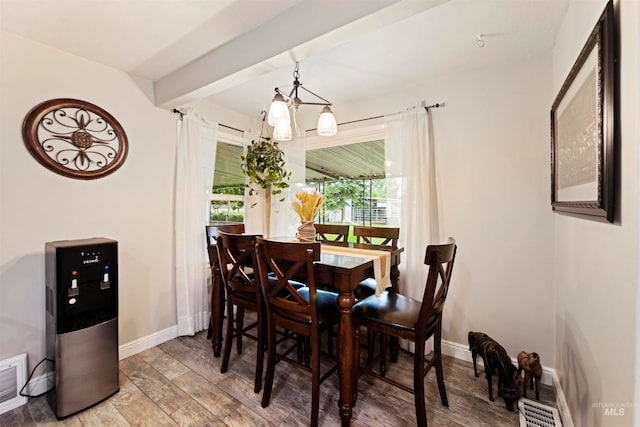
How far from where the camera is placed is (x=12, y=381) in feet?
5.85

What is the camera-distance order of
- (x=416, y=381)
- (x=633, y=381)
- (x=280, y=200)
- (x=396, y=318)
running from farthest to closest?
(x=280, y=200) < (x=396, y=318) < (x=416, y=381) < (x=633, y=381)

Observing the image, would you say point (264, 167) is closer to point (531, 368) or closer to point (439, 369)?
point (439, 369)

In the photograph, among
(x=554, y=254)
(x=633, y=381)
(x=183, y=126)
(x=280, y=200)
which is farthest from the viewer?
(x=280, y=200)

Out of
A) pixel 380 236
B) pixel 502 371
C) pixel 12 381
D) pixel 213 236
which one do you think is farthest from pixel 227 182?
pixel 502 371

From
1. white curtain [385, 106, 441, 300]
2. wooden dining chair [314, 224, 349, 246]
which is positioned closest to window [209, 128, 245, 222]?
wooden dining chair [314, 224, 349, 246]

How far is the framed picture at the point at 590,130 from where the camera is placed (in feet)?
3.28

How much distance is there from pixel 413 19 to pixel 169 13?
1.47 meters

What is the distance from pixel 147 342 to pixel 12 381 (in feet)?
2.77

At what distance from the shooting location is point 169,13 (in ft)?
5.40

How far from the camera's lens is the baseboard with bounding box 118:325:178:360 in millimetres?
2363

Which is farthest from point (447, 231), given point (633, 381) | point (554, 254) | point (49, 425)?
point (49, 425)

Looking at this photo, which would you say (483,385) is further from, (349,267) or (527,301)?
(349,267)

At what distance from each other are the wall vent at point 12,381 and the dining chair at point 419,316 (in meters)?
2.23

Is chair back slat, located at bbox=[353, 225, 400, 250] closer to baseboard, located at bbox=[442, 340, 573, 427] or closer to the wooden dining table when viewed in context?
the wooden dining table
